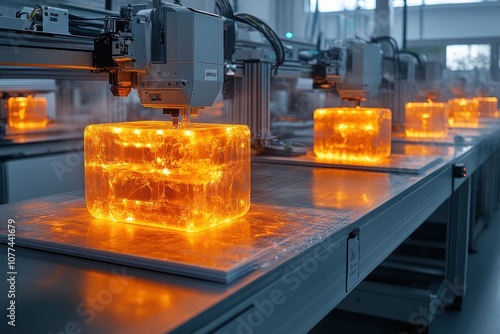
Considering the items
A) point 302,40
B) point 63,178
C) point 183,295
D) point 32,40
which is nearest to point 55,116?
point 63,178

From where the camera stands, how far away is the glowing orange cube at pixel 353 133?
204 cm

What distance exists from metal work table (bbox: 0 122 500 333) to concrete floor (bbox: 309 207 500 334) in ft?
3.40

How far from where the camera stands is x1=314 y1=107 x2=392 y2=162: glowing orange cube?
6.68 feet

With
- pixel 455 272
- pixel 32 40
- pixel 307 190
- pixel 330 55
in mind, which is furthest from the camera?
pixel 455 272

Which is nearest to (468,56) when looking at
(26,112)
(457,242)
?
(457,242)

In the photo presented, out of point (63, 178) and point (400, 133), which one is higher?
point (400, 133)

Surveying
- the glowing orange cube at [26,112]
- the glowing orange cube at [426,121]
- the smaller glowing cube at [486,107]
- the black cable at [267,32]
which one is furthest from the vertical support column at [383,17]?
the glowing orange cube at [26,112]

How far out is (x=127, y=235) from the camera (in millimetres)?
1046

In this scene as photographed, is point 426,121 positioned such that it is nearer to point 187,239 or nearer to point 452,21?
point 187,239

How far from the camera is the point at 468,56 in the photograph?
656 cm

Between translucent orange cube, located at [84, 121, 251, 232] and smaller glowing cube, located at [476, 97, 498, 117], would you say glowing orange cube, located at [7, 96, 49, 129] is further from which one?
smaller glowing cube, located at [476, 97, 498, 117]

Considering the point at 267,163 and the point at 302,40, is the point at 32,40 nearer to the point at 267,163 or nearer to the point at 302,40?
the point at 267,163

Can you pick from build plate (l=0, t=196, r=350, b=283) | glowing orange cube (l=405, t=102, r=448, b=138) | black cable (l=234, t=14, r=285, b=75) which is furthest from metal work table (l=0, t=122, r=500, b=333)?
glowing orange cube (l=405, t=102, r=448, b=138)

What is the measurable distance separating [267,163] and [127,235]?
1.10 m
